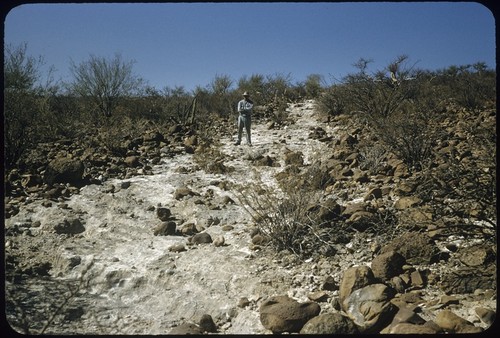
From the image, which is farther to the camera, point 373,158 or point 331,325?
point 373,158

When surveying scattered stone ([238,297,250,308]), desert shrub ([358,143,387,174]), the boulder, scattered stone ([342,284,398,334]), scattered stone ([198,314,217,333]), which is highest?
desert shrub ([358,143,387,174])

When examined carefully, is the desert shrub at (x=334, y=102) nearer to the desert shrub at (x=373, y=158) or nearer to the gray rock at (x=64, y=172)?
the desert shrub at (x=373, y=158)

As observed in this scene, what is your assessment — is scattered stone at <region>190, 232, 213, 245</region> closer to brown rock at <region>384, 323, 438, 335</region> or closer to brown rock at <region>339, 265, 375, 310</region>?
brown rock at <region>339, 265, 375, 310</region>

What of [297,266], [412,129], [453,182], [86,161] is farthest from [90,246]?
[412,129]

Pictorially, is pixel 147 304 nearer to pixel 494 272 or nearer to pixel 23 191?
pixel 494 272

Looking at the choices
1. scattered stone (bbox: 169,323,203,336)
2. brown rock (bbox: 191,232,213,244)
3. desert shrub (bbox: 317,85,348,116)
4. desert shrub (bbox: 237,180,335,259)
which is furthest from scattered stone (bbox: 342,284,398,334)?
desert shrub (bbox: 317,85,348,116)

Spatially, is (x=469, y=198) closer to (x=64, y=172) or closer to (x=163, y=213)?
(x=163, y=213)

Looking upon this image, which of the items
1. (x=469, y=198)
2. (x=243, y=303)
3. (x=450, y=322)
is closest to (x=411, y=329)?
(x=450, y=322)

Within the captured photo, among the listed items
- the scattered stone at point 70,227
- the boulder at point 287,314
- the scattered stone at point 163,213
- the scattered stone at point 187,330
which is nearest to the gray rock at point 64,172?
the scattered stone at point 70,227

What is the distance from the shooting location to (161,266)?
370 cm

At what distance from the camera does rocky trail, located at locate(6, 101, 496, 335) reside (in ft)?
9.37

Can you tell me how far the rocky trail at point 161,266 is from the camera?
2.86m

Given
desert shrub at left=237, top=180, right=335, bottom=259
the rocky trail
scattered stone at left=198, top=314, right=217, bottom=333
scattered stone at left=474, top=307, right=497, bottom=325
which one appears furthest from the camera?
desert shrub at left=237, top=180, right=335, bottom=259

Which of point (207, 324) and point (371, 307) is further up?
point (371, 307)
